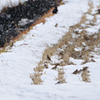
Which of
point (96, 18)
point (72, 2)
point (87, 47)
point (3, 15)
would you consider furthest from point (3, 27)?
point (72, 2)

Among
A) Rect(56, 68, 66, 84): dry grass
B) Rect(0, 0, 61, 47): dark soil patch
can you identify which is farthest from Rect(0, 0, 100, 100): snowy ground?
Rect(0, 0, 61, 47): dark soil patch

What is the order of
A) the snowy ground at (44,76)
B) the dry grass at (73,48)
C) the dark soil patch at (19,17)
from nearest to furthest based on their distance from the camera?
the snowy ground at (44,76) → the dry grass at (73,48) → the dark soil patch at (19,17)

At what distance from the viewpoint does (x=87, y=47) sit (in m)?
6.58

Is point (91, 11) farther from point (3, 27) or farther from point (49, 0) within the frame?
point (3, 27)

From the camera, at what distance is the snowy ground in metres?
2.93

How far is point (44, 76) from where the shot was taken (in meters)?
4.32

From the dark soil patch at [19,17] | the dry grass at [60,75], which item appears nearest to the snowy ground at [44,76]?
the dry grass at [60,75]

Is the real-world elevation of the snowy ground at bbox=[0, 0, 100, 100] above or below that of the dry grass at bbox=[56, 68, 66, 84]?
above

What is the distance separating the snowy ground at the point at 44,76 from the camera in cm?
293

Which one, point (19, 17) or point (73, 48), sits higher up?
point (19, 17)

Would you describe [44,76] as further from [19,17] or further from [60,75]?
[19,17]

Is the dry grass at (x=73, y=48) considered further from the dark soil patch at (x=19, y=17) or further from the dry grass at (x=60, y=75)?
the dark soil patch at (x=19, y=17)

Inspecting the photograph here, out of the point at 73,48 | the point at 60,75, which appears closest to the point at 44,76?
the point at 60,75

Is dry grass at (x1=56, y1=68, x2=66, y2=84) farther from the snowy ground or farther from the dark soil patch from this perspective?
the dark soil patch
